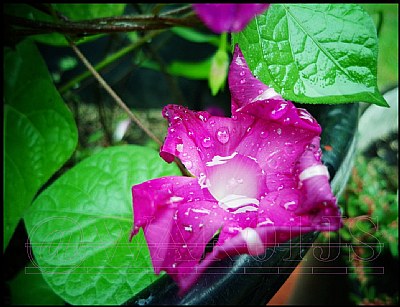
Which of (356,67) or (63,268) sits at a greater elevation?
(356,67)

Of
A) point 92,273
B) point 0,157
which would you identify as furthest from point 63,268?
point 0,157

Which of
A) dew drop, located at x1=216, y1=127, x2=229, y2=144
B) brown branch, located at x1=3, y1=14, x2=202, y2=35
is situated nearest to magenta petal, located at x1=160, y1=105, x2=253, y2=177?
dew drop, located at x1=216, y1=127, x2=229, y2=144

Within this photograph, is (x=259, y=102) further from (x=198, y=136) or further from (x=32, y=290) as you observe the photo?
(x=32, y=290)

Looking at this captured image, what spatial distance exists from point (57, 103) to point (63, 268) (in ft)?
0.50

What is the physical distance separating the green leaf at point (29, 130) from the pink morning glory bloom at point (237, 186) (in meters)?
0.20

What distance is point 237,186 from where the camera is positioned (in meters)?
0.23

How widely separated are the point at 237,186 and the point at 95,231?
16 centimetres

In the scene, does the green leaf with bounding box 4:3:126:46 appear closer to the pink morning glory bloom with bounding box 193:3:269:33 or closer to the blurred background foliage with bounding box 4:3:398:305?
the blurred background foliage with bounding box 4:3:398:305

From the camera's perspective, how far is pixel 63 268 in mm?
333

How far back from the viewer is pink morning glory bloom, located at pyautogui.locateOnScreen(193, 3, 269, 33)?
148mm

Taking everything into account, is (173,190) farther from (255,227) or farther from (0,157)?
(0,157)

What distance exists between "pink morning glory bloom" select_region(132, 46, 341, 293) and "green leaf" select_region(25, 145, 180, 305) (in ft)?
0.38

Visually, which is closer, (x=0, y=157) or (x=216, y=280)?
(x=216, y=280)

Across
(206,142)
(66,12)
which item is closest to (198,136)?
(206,142)
